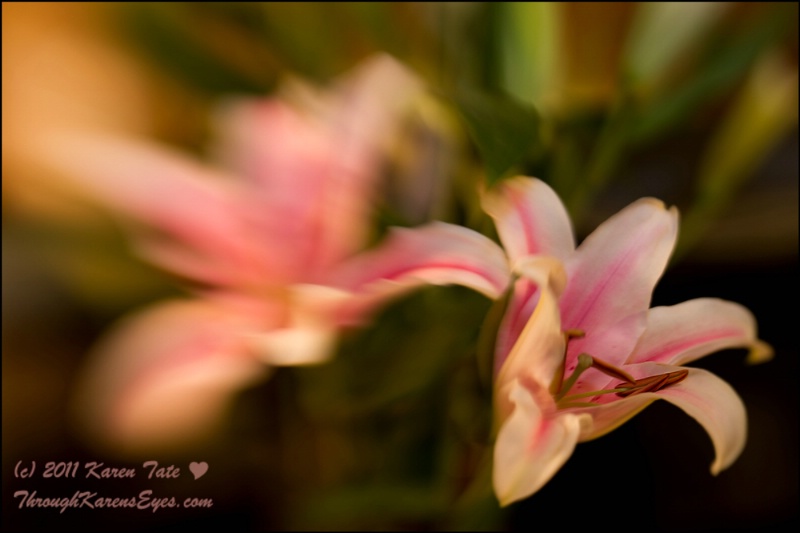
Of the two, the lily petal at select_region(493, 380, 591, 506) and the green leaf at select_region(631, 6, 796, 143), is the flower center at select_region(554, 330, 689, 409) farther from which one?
the green leaf at select_region(631, 6, 796, 143)

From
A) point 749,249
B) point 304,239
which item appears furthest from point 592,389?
point 749,249

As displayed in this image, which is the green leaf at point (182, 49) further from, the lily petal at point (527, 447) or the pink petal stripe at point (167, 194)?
the lily petal at point (527, 447)

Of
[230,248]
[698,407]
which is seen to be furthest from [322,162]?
[698,407]

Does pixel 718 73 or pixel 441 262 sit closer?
pixel 441 262

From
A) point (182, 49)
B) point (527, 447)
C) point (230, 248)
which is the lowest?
point (527, 447)

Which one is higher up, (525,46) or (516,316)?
(525,46)

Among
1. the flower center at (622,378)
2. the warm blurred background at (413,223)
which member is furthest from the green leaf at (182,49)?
the flower center at (622,378)

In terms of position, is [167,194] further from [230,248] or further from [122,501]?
[122,501]
